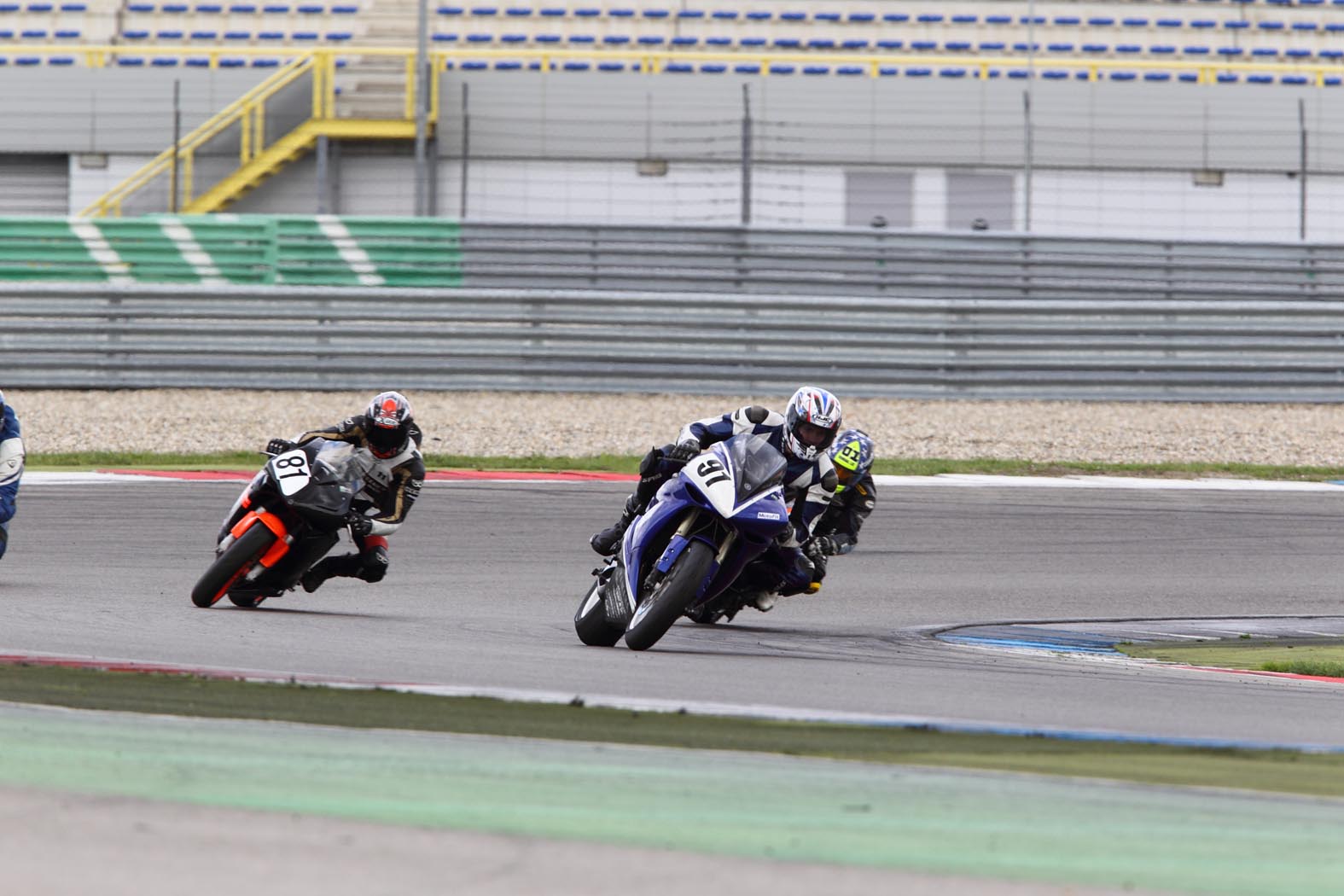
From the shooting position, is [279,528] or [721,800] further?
[279,528]

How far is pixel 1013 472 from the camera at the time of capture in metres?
16.0

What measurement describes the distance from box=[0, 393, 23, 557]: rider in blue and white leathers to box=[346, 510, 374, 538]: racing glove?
6.71ft

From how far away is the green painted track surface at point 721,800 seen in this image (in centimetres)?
379

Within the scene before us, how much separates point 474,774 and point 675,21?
26249 millimetres

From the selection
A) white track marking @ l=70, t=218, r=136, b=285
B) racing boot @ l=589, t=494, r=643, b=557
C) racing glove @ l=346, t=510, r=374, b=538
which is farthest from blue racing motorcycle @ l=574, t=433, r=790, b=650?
white track marking @ l=70, t=218, r=136, b=285

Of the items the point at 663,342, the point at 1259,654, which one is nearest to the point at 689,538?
the point at 1259,654

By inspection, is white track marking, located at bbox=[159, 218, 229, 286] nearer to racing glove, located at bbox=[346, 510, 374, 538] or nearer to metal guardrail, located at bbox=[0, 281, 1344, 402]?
metal guardrail, located at bbox=[0, 281, 1344, 402]

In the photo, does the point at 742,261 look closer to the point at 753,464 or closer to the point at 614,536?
the point at 614,536

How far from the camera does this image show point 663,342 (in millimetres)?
18562

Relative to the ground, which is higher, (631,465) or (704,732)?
(631,465)

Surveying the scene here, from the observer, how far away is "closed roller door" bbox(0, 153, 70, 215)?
2622cm

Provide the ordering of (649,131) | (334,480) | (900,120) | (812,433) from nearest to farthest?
(812,433)
(334,480)
(649,131)
(900,120)

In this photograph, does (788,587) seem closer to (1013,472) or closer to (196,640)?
(196,640)

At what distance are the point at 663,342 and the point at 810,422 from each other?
9957 millimetres
